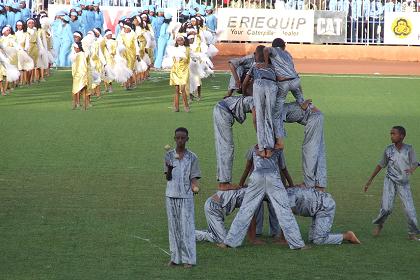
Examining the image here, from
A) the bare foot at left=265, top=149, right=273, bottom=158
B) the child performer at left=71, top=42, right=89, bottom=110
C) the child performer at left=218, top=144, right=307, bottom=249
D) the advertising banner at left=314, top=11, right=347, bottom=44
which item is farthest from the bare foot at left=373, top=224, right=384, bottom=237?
the advertising banner at left=314, top=11, right=347, bottom=44

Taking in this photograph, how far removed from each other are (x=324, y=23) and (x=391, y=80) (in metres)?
7.83

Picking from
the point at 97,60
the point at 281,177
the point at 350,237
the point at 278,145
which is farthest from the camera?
the point at 97,60

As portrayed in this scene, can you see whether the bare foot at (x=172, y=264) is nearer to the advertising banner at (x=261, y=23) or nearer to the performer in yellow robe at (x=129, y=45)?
the performer in yellow robe at (x=129, y=45)

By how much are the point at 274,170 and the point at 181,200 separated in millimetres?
1538

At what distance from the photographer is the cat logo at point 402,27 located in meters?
44.4

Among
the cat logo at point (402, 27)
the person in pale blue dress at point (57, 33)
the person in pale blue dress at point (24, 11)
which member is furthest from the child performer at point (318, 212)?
the cat logo at point (402, 27)

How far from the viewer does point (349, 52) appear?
4506cm

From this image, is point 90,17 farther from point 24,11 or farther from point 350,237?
point 350,237

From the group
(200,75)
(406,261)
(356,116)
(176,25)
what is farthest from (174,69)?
(406,261)

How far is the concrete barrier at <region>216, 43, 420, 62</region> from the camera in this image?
147 feet

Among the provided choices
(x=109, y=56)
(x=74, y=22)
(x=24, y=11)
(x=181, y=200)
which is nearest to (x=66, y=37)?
(x=74, y=22)

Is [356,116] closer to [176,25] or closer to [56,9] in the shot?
[176,25]

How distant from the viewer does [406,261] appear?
12.9 m

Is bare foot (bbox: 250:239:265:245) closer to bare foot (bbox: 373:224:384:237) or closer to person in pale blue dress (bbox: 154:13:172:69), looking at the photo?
bare foot (bbox: 373:224:384:237)
